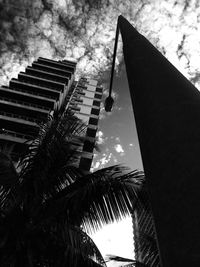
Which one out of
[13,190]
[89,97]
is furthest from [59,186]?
[89,97]

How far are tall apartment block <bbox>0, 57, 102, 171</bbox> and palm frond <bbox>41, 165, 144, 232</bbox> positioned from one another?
76.9 ft

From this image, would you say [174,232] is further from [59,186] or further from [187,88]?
[59,186]

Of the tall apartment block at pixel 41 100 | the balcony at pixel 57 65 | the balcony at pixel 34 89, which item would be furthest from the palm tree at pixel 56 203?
the balcony at pixel 57 65

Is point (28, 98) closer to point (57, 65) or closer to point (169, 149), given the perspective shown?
point (57, 65)

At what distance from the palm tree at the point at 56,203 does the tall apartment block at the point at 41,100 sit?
74.6ft

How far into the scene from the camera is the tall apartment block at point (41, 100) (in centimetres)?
3550

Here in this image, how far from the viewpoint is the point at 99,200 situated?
598cm

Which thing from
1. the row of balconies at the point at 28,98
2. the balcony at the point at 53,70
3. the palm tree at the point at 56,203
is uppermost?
the balcony at the point at 53,70

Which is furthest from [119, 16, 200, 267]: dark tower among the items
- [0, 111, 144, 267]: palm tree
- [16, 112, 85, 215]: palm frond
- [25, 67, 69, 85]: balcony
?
[25, 67, 69, 85]: balcony

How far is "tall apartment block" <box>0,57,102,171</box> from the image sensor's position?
3550cm

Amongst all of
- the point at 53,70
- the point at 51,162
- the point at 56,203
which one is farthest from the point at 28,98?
the point at 56,203

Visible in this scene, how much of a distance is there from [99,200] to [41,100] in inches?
1481

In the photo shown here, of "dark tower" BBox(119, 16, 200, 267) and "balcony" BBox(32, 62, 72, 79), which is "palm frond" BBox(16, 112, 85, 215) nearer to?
"dark tower" BBox(119, 16, 200, 267)

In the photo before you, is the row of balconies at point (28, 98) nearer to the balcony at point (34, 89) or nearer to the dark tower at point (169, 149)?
the balcony at point (34, 89)
